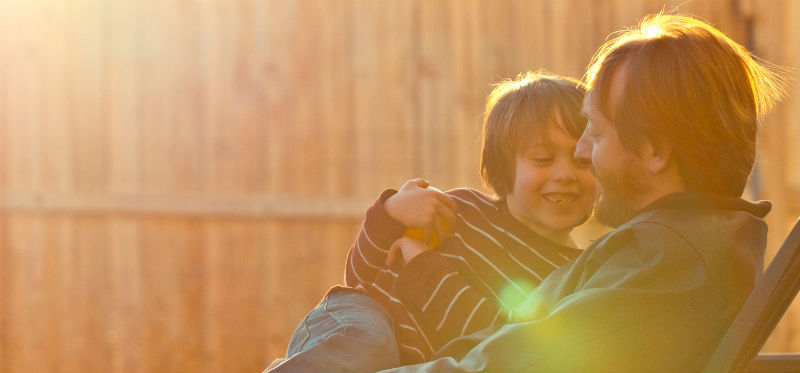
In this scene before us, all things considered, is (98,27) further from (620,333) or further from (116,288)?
(620,333)

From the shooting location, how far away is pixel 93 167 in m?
5.03

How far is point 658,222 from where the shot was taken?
1.66 m

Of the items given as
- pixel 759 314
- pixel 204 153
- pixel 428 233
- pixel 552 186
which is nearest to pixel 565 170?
pixel 552 186

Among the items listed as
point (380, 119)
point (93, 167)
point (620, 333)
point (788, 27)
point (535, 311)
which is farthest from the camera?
point (788, 27)

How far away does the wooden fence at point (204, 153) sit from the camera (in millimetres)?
4996

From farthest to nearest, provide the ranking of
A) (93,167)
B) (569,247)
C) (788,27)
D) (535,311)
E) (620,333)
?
1. (788,27)
2. (93,167)
3. (569,247)
4. (535,311)
5. (620,333)

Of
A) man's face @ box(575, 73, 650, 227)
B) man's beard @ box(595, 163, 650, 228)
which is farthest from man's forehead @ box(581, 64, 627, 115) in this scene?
man's beard @ box(595, 163, 650, 228)

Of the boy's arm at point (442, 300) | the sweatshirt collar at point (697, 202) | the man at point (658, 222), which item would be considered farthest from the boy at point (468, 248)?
the sweatshirt collar at point (697, 202)

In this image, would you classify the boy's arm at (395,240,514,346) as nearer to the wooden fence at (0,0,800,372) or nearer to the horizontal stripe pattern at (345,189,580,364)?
the horizontal stripe pattern at (345,189,580,364)

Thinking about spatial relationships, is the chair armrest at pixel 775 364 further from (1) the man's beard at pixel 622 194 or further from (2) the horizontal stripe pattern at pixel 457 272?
(1) the man's beard at pixel 622 194

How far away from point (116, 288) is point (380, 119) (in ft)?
4.89

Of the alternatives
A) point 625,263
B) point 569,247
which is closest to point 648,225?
point 625,263

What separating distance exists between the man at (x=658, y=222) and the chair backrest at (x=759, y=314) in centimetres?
4

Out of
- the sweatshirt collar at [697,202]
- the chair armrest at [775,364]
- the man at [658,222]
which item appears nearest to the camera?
the man at [658,222]
